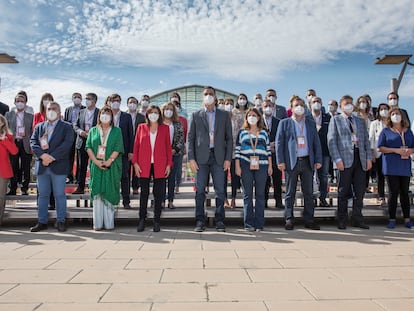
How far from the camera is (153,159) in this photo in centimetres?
529

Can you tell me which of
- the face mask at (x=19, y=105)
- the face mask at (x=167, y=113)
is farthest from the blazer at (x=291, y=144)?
the face mask at (x=19, y=105)

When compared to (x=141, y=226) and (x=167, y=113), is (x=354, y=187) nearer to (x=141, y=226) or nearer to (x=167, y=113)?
(x=167, y=113)

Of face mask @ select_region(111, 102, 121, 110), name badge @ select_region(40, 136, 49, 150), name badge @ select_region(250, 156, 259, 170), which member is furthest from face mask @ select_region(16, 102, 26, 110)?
name badge @ select_region(250, 156, 259, 170)

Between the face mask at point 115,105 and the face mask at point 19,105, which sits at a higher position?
the face mask at point 19,105

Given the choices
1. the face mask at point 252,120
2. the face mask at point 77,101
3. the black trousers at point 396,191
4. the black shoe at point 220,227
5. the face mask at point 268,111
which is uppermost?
the face mask at point 77,101

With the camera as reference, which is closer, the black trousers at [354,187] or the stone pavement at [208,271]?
the stone pavement at [208,271]

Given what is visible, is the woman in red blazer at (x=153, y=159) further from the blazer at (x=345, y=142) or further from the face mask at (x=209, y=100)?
the blazer at (x=345, y=142)

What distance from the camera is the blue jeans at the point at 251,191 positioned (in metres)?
5.27

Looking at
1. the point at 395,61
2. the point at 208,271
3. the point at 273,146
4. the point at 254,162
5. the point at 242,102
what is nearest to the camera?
the point at 208,271

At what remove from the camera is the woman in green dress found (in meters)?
5.45

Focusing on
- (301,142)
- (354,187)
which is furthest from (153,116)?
(354,187)

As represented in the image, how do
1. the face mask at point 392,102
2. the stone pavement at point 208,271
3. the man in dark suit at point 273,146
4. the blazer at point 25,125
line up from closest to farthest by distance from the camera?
the stone pavement at point 208,271, the man in dark suit at point 273,146, the blazer at point 25,125, the face mask at point 392,102

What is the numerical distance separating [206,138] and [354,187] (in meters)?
2.60

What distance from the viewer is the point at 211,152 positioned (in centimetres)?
536
